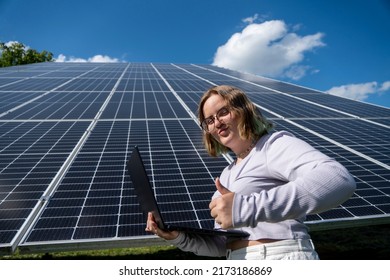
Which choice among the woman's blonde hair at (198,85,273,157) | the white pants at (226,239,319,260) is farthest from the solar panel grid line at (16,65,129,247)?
the woman's blonde hair at (198,85,273,157)

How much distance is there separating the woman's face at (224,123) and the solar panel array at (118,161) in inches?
61.8

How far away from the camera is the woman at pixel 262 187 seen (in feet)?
4.91

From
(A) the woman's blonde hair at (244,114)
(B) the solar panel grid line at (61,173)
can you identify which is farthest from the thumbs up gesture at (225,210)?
(B) the solar panel grid line at (61,173)

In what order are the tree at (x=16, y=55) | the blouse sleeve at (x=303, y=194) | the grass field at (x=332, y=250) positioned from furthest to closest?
the tree at (x=16, y=55) → the grass field at (x=332, y=250) → the blouse sleeve at (x=303, y=194)

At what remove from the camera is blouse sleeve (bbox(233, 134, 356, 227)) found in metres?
1.47

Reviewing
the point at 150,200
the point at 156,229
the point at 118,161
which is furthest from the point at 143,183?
the point at 118,161

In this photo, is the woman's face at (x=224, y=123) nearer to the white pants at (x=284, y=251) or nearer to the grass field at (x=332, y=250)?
the white pants at (x=284, y=251)

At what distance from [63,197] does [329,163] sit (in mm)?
3328

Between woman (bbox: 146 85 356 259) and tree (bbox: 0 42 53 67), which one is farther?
tree (bbox: 0 42 53 67)

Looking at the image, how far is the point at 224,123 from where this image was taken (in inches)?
83.4

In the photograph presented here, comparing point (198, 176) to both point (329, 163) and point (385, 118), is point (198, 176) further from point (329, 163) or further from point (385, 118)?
point (385, 118)

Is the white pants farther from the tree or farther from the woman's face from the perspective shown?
the tree

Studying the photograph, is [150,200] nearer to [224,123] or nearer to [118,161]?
[224,123]

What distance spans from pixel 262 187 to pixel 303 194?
1.49 feet
